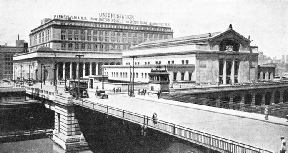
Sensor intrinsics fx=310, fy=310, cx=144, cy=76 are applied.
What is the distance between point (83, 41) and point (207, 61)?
77527mm

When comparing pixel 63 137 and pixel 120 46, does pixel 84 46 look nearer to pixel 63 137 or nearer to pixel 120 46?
pixel 120 46

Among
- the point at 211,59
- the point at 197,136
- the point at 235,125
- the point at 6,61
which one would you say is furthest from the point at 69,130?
the point at 6,61

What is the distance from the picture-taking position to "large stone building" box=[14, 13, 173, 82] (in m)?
121

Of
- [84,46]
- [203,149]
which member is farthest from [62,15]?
[203,149]

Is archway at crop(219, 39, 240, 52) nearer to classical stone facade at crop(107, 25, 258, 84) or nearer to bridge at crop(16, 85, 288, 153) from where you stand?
classical stone facade at crop(107, 25, 258, 84)

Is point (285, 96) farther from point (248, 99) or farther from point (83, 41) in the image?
point (83, 41)

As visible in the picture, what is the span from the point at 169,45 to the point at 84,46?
6244 centimetres

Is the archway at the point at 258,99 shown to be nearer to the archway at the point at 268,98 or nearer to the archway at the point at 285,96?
the archway at the point at 268,98

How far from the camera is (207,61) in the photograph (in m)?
85.4

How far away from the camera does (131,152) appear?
40812 mm

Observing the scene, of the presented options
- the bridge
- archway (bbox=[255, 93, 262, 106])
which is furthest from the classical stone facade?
the bridge

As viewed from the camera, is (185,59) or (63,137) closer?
(63,137)

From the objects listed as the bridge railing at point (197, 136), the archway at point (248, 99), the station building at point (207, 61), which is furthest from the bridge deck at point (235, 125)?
the station building at point (207, 61)

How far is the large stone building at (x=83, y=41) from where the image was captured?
12138 cm
